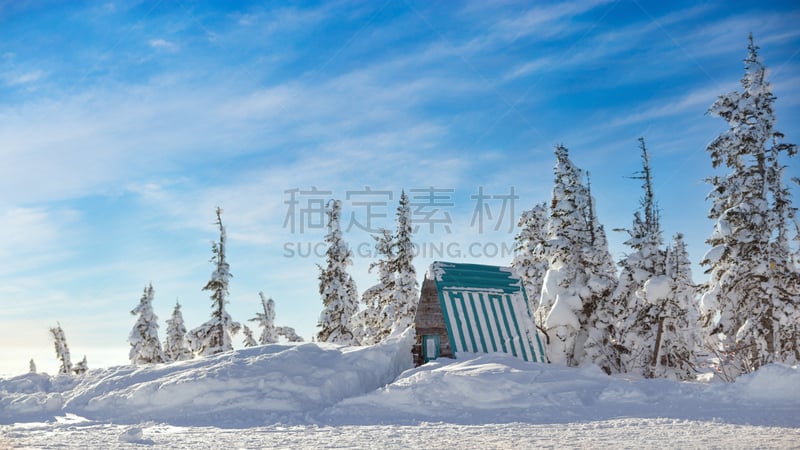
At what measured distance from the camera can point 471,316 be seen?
68.0 ft

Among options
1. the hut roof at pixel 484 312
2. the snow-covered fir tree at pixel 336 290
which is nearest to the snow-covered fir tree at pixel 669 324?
the hut roof at pixel 484 312

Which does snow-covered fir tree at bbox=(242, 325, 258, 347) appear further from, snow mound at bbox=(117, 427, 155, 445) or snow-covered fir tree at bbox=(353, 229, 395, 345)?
snow mound at bbox=(117, 427, 155, 445)

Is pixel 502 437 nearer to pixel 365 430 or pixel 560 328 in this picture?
pixel 365 430

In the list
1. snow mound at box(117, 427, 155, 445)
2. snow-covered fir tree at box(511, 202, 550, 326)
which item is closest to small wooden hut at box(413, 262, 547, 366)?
snow mound at box(117, 427, 155, 445)

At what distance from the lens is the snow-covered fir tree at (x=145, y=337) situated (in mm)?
40719

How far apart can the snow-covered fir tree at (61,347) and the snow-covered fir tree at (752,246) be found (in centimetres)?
4791

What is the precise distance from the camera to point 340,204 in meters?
38.4

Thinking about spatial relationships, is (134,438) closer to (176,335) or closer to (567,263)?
(567,263)

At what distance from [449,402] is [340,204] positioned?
25110mm

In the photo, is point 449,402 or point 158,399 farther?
point 158,399

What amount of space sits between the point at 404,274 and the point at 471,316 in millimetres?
15065

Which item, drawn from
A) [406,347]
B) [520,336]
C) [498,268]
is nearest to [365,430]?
[406,347]

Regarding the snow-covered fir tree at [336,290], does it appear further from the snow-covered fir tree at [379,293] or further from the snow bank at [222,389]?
the snow bank at [222,389]

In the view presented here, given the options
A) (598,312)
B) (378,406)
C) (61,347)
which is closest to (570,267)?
(598,312)
